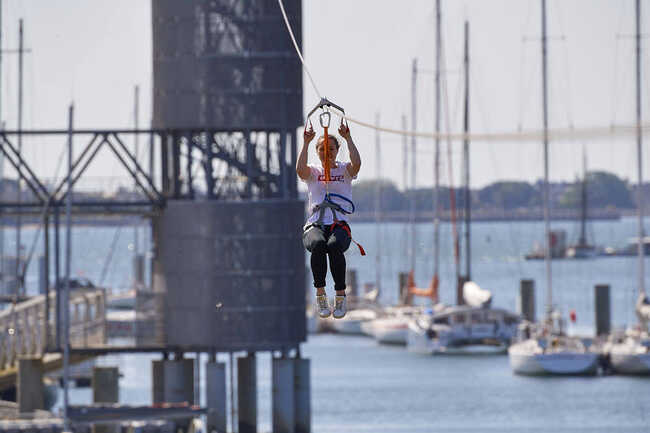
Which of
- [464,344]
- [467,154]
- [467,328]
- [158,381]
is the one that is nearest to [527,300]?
[467,328]

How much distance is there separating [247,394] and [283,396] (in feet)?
4.64

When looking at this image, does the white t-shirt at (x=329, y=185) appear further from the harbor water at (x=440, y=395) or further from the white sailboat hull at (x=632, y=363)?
the white sailboat hull at (x=632, y=363)

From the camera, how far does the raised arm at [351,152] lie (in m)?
19.5

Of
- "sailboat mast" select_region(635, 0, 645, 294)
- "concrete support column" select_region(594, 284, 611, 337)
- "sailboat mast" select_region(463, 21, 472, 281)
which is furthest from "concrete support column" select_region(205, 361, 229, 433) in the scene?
"sailboat mast" select_region(463, 21, 472, 281)

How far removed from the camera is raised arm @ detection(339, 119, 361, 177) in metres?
19.5

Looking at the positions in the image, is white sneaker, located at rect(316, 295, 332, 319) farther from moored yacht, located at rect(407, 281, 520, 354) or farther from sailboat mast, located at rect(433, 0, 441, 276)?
sailboat mast, located at rect(433, 0, 441, 276)

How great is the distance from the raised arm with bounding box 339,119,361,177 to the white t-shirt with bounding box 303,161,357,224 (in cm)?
15

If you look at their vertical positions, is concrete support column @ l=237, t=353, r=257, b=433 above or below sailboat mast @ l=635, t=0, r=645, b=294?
below

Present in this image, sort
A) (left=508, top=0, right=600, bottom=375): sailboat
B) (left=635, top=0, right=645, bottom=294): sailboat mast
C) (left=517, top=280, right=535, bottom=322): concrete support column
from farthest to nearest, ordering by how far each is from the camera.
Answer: (left=517, top=280, right=535, bottom=322): concrete support column → (left=635, top=0, right=645, bottom=294): sailboat mast → (left=508, top=0, right=600, bottom=375): sailboat

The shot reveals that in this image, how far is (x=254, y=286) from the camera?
149 feet

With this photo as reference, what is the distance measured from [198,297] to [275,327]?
7.23ft

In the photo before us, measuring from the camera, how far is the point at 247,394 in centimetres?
4788

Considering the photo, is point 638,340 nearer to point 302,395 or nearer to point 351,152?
point 302,395

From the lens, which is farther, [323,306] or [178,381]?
[178,381]
